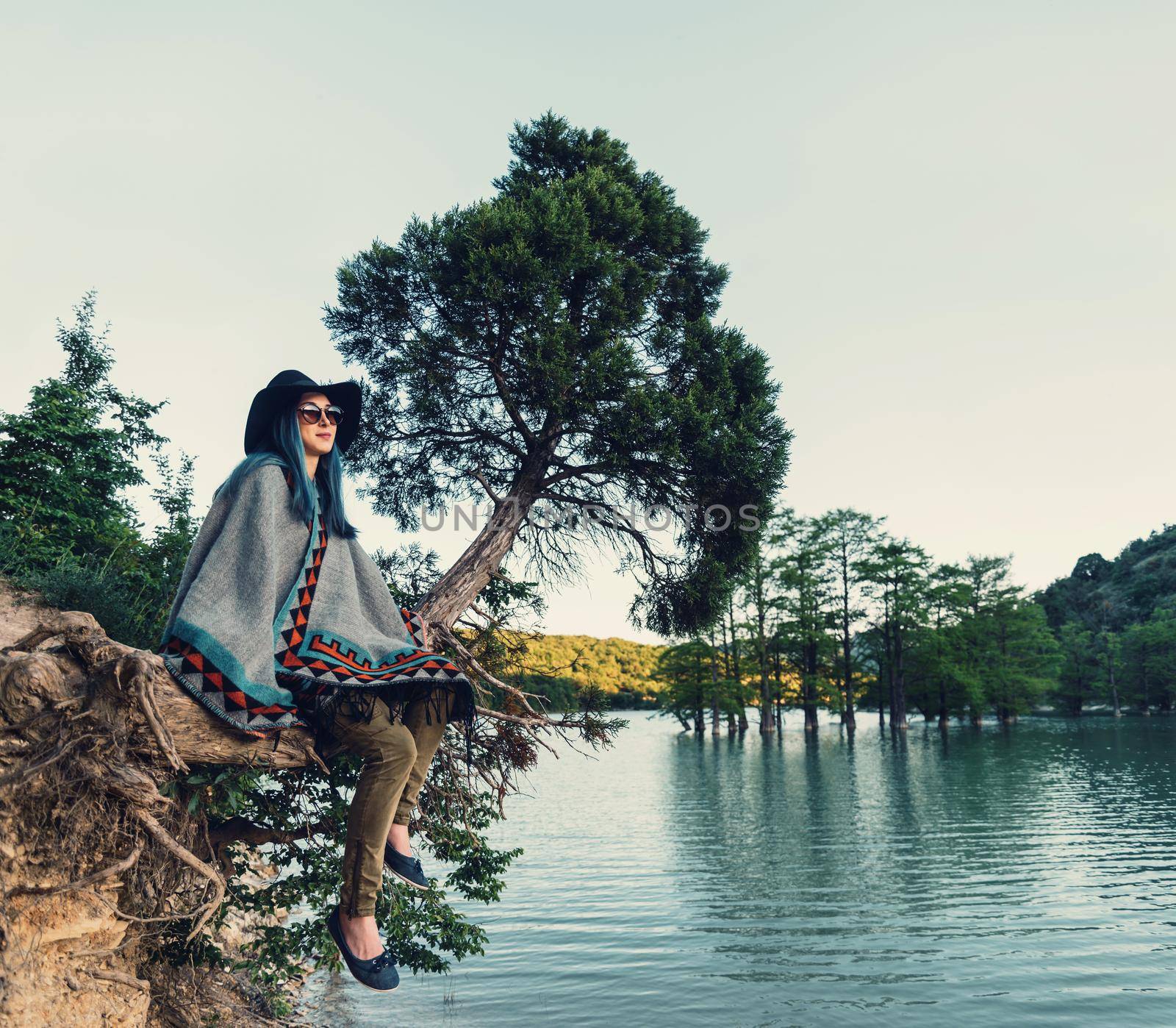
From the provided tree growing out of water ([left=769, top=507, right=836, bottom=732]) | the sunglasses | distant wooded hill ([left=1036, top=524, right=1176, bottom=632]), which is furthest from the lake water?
distant wooded hill ([left=1036, top=524, right=1176, bottom=632])

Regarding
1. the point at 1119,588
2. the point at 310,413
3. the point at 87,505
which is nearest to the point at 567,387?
the point at 310,413

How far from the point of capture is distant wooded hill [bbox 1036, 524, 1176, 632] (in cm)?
10181

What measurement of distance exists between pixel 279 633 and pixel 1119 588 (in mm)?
134441

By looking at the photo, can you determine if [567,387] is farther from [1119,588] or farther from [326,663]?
[1119,588]

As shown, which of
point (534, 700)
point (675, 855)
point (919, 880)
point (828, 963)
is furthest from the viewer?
point (675, 855)

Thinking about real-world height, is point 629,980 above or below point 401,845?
below

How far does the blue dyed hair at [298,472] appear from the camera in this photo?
12.3 ft

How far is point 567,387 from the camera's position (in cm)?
794

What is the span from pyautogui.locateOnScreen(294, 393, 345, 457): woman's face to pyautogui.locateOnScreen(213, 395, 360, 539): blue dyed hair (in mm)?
38

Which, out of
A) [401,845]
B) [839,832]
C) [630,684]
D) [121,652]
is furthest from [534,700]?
[630,684]

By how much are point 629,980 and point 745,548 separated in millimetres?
5092

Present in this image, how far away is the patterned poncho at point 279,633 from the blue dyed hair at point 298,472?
0.04 metres

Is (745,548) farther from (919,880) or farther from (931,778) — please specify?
(931,778)

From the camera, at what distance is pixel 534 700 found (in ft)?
27.0
